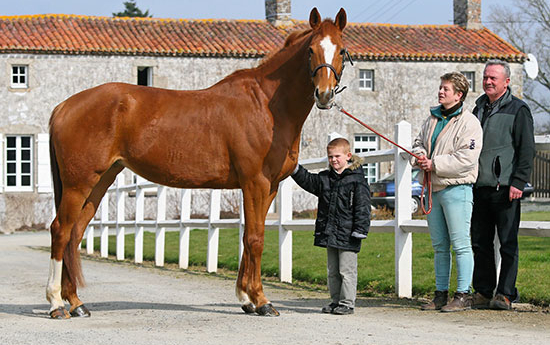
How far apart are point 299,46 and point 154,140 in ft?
4.33

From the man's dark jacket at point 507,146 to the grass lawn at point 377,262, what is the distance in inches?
44.7

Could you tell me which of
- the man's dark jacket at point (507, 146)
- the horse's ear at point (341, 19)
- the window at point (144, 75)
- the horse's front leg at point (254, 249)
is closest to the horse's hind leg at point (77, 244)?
the horse's front leg at point (254, 249)

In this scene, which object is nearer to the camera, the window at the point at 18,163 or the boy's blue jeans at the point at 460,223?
the boy's blue jeans at the point at 460,223

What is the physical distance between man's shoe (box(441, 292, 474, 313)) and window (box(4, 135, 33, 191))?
23.0m

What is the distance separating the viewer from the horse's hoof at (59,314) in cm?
589

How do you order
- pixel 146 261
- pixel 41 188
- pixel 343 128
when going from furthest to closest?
pixel 343 128
pixel 41 188
pixel 146 261

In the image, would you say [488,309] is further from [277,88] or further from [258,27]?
[258,27]

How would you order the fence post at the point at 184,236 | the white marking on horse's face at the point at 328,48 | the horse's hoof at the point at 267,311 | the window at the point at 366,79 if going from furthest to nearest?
the window at the point at 366,79 < the fence post at the point at 184,236 < the horse's hoof at the point at 267,311 < the white marking on horse's face at the point at 328,48

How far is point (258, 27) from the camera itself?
101 feet

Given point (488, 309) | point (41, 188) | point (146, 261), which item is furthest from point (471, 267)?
point (41, 188)

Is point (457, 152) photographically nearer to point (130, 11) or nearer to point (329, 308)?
point (329, 308)

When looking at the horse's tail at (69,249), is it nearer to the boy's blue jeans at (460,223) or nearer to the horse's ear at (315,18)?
the horse's ear at (315,18)

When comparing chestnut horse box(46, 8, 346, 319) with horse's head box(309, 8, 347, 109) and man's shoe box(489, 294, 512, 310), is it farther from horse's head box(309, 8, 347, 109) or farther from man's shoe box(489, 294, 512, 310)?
man's shoe box(489, 294, 512, 310)

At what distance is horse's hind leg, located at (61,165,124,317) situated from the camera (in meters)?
6.04
